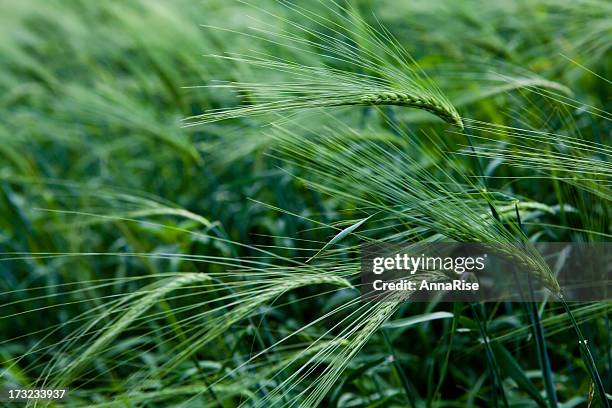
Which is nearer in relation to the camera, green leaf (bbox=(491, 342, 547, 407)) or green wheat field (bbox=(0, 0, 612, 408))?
green wheat field (bbox=(0, 0, 612, 408))

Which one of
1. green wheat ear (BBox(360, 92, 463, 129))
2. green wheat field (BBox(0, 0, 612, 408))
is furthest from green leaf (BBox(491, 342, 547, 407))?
green wheat ear (BBox(360, 92, 463, 129))

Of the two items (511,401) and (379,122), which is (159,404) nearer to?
(511,401)

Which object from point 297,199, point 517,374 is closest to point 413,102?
point 517,374

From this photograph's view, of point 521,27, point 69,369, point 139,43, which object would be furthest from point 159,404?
point 521,27

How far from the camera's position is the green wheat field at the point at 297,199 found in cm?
113

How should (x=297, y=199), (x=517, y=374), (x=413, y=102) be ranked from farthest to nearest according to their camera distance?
1. (x=297, y=199)
2. (x=517, y=374)
3. (x=413, y=102)

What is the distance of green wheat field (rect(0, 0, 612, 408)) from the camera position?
44.6 inches

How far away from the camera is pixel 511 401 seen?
1.43 metres

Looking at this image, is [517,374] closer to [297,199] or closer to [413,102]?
[413,102]

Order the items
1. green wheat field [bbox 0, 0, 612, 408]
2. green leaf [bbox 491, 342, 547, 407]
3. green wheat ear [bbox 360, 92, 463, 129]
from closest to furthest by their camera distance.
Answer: green wheat ear [bbox 360, 92, 463, 129] → green wheat field [bbox 0, 0, 612, 408] → green leaf [bbox 491, 342, 547, 407]

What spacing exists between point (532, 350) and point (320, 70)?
2.89 ft

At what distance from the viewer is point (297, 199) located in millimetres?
2150

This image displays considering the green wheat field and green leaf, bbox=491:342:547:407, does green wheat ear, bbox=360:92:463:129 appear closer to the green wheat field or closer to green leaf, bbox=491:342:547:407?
the green wheat field

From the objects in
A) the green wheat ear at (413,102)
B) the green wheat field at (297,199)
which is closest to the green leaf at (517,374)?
the green wheat field at (297,199)
